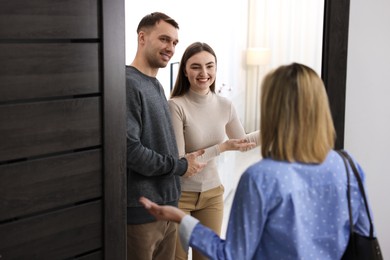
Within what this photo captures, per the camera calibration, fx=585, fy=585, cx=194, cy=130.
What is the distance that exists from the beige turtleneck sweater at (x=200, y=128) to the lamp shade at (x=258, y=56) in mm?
3347

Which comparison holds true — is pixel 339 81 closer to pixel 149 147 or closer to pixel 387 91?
pixel 387 91

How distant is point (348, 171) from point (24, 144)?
2.97ft

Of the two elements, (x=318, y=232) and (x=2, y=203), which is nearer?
(x=318, y=232)

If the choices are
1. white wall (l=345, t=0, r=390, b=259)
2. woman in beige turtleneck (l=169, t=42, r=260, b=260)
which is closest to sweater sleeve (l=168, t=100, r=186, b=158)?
woman in beige turtleneck (l=169, t=42, r=260, b=260)

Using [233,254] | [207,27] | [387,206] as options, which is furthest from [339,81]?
[207,27]

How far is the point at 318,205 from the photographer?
4.44 feet

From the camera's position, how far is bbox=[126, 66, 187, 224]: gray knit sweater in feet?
6.66

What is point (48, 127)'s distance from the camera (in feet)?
5.65

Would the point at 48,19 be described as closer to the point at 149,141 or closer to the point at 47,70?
the point at 47,70

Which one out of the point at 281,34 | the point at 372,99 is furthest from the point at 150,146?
the point at 281,34

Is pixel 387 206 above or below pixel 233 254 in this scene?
below

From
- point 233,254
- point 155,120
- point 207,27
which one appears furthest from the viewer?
point 207,27

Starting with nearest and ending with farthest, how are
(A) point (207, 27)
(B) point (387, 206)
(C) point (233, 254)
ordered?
1. (C) point (233, 254)
2. (B) point (387, 206)
3. (A) point (207, 27)

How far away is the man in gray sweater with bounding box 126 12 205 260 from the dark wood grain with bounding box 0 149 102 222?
0.66 ft
